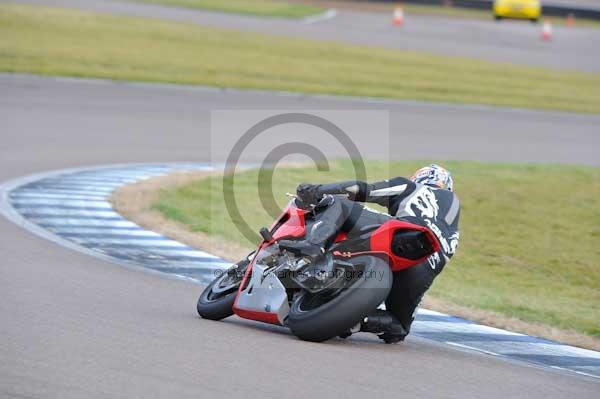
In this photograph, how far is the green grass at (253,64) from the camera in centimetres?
2372

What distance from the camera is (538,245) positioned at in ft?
38.7

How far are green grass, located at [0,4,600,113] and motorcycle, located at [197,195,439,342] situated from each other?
15890mm

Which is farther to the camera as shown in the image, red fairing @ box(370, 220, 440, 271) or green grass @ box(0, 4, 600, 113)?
green grass @ box(0, 4, 600, 113)

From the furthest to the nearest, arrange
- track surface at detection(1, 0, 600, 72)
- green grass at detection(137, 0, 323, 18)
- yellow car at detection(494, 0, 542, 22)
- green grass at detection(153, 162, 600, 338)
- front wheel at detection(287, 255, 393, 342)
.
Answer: yellow car at detection(494, 0, 542, 22) → green grass at detection(137, 0, 323, 18) → track surface at detection(1, 0, 600, 72) → green grass at detection(153, 162, 600, 338) → front wheel at detection(287, 255, 393, 342)

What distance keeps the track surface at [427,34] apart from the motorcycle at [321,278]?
27183 millimetres

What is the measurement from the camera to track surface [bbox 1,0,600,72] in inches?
1334

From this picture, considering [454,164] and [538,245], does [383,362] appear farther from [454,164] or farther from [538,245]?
[454,164]

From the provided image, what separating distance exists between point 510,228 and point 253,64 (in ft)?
49.6

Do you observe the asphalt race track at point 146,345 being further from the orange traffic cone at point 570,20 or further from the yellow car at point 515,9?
the orange traffic cone at point 570,20

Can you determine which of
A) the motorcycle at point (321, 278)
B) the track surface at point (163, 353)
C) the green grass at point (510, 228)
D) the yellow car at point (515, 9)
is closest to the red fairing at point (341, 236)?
the motorcycle at point (321, 278)

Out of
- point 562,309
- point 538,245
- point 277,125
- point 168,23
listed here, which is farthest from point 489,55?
point 562,309

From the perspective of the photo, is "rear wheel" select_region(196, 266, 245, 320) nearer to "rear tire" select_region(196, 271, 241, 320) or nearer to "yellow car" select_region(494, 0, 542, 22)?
"rear tire" select_region(196, 271, 241, 320)

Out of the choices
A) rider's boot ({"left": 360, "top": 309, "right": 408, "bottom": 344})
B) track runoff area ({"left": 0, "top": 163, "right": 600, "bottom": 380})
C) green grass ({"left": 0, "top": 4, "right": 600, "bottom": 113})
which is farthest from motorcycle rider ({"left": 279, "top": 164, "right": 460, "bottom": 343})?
green grass ({"left": 0, "top": 4, "right": 600, "bottom": 113})

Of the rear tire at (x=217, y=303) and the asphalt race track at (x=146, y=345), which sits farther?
the rear tire at (x=217, y=303)
